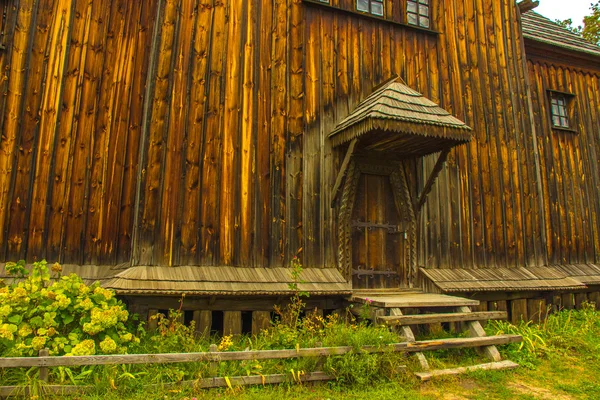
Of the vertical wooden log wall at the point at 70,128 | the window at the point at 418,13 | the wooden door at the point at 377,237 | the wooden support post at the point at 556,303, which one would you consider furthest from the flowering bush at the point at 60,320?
the wooden support post at the point at 556,303

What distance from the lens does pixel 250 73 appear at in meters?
7.60

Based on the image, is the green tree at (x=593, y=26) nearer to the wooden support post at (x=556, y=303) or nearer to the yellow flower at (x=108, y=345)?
the wooden support post at (x=556, y=303)

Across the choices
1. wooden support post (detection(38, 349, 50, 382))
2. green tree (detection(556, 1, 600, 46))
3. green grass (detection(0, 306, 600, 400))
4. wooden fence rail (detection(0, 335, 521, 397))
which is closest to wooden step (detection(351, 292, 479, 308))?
green grass (detection(0, 306, 600, 400))

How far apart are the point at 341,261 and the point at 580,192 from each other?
24.1ft

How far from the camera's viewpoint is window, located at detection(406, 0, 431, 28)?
9.25m

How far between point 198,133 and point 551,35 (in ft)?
33.5

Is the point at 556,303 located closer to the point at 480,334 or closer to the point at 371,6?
the point at 480,334

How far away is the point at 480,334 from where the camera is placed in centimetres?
659

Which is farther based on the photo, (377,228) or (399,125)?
(377,228)

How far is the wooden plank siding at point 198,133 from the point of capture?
696 cm

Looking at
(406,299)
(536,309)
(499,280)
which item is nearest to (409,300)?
(406,299)

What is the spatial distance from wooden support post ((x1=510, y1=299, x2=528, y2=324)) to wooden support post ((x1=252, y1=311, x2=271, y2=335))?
4.84 metres

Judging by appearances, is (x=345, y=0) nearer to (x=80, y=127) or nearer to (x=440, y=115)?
(x=440, y=115)

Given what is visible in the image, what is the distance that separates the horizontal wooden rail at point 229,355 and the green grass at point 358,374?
10cm
